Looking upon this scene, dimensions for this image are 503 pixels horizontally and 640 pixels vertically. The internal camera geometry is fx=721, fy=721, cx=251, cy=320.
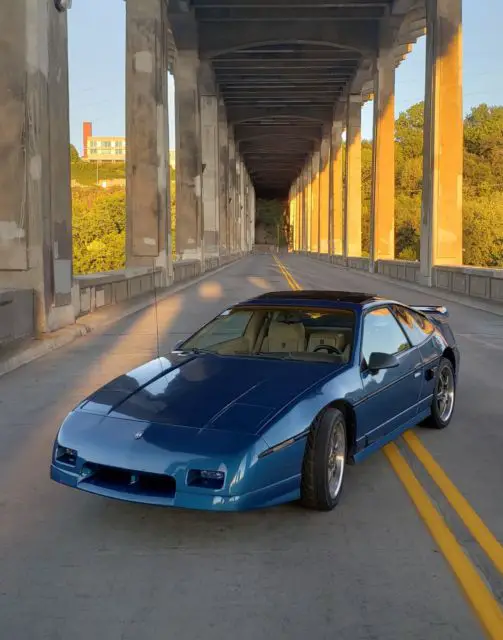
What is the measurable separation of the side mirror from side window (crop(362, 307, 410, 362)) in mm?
117

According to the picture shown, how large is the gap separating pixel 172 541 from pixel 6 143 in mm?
9511

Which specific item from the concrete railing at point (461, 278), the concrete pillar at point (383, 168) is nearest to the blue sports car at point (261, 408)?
the concrete railing at point (461, 278)

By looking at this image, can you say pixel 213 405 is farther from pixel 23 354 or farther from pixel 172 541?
pixel 23 354

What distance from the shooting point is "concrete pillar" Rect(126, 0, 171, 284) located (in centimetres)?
2641

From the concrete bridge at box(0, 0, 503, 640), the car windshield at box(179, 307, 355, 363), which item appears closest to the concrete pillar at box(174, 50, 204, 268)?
the concrete bridge at box(0, 0, 503, 640)

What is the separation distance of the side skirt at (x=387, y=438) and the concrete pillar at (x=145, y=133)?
22045 millimetres

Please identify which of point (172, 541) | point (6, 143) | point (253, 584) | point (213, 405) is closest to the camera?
point (253, 584)

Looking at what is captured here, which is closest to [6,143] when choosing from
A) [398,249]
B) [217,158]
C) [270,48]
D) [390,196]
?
[390,196]

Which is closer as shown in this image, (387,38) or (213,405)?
(213,405)

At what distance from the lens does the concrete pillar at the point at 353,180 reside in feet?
182

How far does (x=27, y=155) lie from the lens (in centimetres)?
1186

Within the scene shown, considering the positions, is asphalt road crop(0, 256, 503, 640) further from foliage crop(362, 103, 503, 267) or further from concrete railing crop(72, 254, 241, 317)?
foliage crop(362, 103, 503, 267)

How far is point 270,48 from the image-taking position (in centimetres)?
4519

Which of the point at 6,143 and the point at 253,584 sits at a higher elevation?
the point at 6,143
